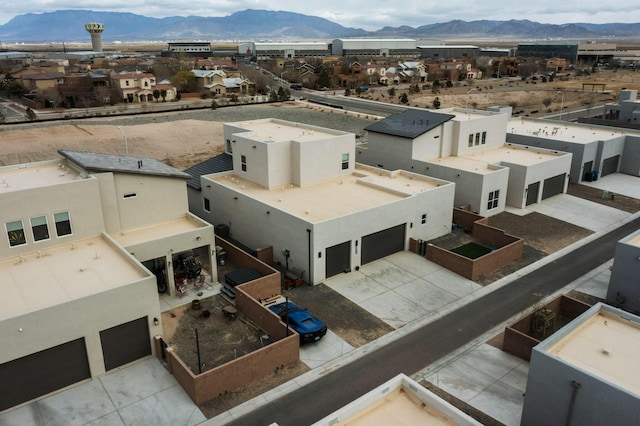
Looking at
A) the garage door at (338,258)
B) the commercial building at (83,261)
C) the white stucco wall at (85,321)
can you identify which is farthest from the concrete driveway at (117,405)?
the garage door at (338,258)

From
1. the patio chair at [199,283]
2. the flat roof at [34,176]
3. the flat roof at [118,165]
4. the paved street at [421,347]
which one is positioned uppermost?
the flat roof at [118,165]

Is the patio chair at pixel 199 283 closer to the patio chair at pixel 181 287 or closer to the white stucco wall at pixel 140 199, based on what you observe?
the patio chair at pixel 181 287

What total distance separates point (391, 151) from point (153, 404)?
33210mm

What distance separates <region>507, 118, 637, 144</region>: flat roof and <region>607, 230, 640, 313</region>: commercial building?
91.4 ft

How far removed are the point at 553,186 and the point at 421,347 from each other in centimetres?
2919

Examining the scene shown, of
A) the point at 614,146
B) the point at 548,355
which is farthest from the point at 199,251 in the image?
the point at 614,146

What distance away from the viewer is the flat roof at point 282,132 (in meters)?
38.8

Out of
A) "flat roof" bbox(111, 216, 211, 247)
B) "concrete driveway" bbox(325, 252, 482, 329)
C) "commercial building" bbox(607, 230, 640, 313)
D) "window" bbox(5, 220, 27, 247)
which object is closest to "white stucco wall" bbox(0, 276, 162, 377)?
"flat roof" bbox(111, 216, 211, 247)

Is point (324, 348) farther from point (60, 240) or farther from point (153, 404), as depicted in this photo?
point (60, 240)

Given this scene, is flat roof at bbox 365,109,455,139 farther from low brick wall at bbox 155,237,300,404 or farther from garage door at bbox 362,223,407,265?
low brick wall at bbox 155,237,300,404

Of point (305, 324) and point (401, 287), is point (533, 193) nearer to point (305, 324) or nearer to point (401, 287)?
point (401, 287)

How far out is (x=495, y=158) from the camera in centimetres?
4631

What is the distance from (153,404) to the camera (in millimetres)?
19984

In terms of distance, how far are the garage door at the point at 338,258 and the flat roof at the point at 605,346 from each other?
14.8 metres
